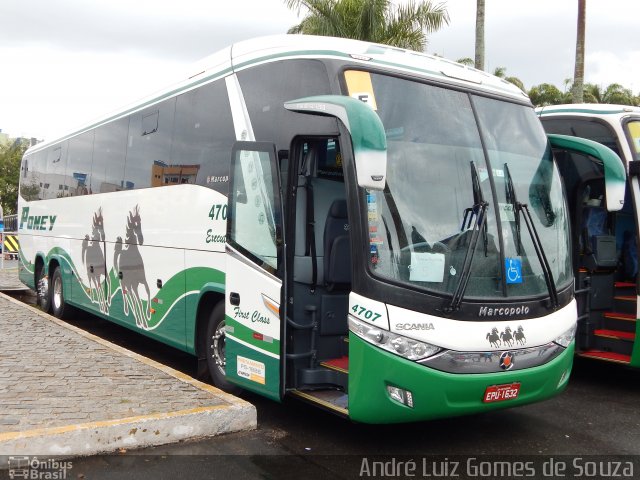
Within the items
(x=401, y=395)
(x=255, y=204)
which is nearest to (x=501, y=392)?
(x=401, y=395)

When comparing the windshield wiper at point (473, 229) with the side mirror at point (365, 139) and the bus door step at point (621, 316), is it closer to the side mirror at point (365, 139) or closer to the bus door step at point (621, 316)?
the side mirror at point (365, 139)

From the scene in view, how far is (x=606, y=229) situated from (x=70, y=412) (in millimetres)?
6342

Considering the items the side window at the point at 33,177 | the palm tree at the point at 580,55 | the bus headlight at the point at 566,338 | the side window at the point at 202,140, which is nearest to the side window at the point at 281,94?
the side window at the point at 202,140

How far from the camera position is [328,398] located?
5.48 metres

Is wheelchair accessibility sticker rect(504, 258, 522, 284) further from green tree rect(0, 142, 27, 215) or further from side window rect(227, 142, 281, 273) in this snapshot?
green tree rect(0, 142, 27, 215)

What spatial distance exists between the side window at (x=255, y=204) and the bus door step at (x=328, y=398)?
1064mm

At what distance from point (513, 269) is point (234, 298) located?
8.31 feet

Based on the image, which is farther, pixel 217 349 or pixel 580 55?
pixel 580 55

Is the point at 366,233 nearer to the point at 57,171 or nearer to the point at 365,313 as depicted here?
the point at 365,313

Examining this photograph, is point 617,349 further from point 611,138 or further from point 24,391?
point 24,391

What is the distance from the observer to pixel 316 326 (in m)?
5.87

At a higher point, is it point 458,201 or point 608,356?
point 458,201

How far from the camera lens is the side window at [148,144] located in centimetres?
809

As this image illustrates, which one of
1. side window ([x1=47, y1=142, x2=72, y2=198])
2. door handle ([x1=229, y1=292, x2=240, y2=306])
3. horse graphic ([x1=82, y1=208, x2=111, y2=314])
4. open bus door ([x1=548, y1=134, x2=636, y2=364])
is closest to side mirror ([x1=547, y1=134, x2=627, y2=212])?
open bus door ([x1=548, y1=134, x2=636, y2=364])
